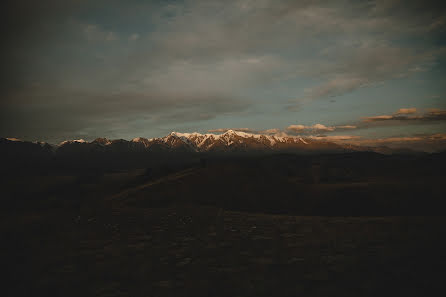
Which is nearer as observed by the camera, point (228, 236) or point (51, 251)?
point (51, 251)

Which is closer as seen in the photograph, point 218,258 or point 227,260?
point 227,260

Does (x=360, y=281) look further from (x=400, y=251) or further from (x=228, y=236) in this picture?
(x=228, y=236)

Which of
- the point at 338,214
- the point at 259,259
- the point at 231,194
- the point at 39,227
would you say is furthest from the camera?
the point at 231,194

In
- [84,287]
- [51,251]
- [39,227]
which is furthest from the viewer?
[39,227]

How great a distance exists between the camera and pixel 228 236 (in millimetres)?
21594

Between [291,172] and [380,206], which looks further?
[291,172]

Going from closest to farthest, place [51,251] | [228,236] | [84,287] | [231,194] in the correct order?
1. [84,287]
2. [51,251]
3. [228,236]
4. [231,194]

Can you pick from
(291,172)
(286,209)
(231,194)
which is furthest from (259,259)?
(291,172)

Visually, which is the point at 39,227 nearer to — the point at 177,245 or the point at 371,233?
the point at 177,245

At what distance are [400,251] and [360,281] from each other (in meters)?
7.06

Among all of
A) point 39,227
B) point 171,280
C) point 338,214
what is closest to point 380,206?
point 338,214

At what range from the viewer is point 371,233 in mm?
22641

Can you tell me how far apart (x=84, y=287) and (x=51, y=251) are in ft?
27.4

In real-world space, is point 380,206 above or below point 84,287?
below
